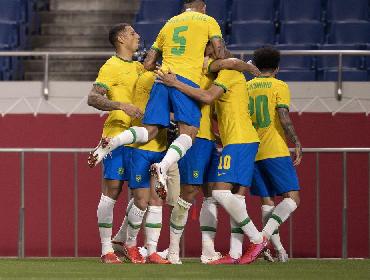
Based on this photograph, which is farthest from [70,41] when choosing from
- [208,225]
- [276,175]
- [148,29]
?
[208,225]

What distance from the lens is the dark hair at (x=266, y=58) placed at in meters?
11.2

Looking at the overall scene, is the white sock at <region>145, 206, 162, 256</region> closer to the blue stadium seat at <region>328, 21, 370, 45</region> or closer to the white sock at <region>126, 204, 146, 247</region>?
the white sock at <region>126, 204, 146, 247</region>

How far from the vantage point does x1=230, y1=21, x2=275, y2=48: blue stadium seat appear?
15.8 meters

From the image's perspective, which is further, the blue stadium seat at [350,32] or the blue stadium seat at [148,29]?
the blue stadium seat at [148,29]

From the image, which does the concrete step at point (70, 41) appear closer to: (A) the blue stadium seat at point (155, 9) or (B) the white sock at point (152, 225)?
(A) the blue stadium seat at point (155, 9)

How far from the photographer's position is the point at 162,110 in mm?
10297

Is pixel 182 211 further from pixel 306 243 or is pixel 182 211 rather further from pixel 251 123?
pixel 306 243

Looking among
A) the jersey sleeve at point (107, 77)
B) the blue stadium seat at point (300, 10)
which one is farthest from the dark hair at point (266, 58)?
the blue stadium seat at point (300, 10)

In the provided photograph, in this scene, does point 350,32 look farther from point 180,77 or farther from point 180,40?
point 180,77

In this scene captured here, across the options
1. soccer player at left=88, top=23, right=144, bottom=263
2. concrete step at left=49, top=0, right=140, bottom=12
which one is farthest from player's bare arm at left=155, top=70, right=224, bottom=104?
concrete step at left=49, top=0, right=140, bottom=12

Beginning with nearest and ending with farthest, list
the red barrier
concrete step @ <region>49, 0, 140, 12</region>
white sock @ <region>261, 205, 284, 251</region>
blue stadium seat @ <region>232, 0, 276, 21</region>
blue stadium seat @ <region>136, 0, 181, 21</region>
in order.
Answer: white sock @ <region>261, 205, 284, 251</region>, the red barrier, blue stadium seat @ <region>232, 0, 276, 21</region>, blue stadium seat @ <region>136, 0, 181, 21</region>, concrete step @ <region>49, 0, 140, 12</region>

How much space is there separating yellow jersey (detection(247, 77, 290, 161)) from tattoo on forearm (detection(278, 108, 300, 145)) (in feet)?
0.17

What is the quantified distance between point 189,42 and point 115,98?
842 millimetres

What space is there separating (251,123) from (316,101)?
3114mm
